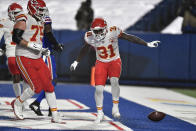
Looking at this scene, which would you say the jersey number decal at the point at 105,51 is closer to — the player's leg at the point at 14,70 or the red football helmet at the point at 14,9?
the red football helmet at the point at 14,9

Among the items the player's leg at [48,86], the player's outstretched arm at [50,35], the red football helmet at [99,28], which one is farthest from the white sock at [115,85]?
A: the player's leg at [48,86]

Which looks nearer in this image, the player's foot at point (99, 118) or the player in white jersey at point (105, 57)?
the player's foot at point (99, 118)

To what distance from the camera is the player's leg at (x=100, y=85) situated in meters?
6.86

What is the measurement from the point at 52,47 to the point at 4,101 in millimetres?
2554

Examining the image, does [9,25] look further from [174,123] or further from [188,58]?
[188,58]

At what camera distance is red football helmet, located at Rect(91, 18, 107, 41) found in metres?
6.59

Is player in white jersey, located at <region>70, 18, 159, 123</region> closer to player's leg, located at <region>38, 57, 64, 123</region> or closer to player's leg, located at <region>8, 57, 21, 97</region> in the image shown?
player's leg, located at <region>38, 57, 64, 123</region>

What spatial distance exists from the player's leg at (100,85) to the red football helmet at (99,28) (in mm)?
521

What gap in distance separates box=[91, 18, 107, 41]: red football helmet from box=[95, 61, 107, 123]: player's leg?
1.71ft

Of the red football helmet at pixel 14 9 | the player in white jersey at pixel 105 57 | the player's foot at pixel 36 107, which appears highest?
the red football helmet at pixel 14 9

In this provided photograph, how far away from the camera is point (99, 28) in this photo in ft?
21.6

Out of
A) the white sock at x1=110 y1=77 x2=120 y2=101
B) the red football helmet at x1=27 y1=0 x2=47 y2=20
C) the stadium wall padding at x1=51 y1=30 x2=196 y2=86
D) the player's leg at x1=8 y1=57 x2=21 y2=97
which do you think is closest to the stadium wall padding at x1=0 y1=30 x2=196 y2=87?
the stadium wall padding at x1=51 y1=30 x2=196 y2=86

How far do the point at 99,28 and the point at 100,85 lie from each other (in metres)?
0.91

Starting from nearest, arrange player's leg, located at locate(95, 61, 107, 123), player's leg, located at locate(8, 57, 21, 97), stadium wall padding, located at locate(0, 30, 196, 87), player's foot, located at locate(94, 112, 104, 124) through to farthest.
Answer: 1. player's foot, located at locate(94, 112, 104, 124)
2. player's leg, located at locate(95, 61, 107, 123)
3. player's leg, located at locate(8, 57, 21, 97)
4. stadium wall padding, located at locate(0, 30, 196, 87)
